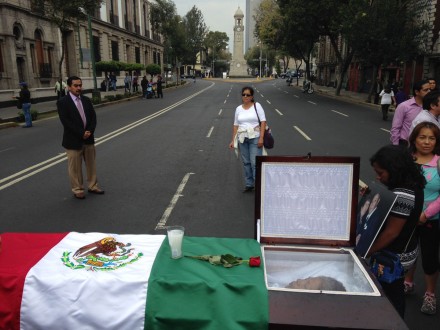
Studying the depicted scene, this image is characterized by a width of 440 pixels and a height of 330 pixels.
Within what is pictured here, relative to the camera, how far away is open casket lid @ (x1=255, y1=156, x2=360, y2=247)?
2.80 meters

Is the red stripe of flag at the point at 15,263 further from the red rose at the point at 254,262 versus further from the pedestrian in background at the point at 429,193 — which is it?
the pedestrian in background at the point at 429,193

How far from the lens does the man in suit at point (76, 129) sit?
21.0ft

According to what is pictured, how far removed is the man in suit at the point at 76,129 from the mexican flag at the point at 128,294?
13.4ft

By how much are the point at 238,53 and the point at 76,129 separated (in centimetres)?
8432

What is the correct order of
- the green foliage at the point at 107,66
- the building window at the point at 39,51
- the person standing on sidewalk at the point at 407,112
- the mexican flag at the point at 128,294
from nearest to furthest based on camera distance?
the mexican flag at the point at 128,294 → the person standing on sidewalk at the point at 407,112 → the building window at the point at 39,51 → the green foliage at the point at 107,66

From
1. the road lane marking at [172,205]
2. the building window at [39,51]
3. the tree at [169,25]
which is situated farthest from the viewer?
the tree at [169,25]

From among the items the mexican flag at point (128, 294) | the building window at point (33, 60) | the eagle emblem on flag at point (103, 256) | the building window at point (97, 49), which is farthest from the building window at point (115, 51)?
the mexican flag at point (128, 294)

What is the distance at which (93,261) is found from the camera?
102 inches

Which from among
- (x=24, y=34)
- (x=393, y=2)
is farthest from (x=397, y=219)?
(x=24, y=34)

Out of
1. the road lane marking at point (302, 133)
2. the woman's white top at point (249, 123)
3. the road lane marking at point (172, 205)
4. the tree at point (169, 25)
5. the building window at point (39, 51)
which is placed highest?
the tree at point (169, 25)

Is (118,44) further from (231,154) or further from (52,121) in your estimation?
(231,154)

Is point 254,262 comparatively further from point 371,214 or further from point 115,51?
point 115,51

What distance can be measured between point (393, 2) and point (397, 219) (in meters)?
25.8

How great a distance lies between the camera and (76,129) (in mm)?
6398
